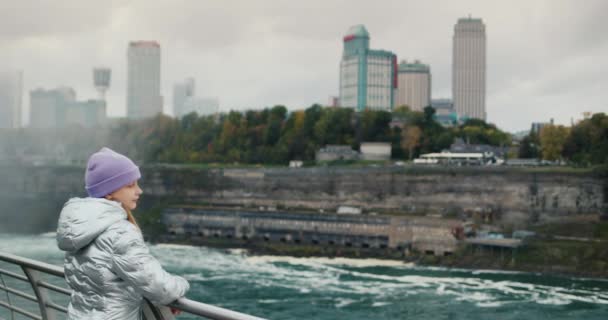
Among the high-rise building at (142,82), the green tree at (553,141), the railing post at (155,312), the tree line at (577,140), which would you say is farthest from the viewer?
the high-rise building at (142,82)

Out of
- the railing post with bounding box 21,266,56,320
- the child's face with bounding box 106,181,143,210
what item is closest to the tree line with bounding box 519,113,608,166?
the railing post with bounding box 21,266,56,320

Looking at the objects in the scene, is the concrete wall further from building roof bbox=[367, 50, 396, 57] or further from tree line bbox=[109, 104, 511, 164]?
building roof bbox=[367, 50, 396, 57]

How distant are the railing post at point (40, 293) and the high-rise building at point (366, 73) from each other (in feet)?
425

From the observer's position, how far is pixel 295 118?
6412cm

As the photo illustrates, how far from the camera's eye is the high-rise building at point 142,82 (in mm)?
175500

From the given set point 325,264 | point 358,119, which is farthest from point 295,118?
point 325,264

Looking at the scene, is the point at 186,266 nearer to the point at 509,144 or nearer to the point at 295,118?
the point at 295,118

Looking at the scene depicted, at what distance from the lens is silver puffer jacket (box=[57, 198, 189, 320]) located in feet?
9.09

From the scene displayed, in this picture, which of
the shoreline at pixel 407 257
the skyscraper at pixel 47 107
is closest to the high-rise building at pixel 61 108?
the skyscraper at pixel 47 107

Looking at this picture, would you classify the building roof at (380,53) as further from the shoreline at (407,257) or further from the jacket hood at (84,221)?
the jacket hood at (84,221)

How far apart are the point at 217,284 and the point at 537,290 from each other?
12.6 m

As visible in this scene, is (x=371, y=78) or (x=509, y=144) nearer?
(x=509, y=144)

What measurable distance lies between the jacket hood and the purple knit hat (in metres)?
0.16

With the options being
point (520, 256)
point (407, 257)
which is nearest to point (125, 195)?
point (520, 256)
